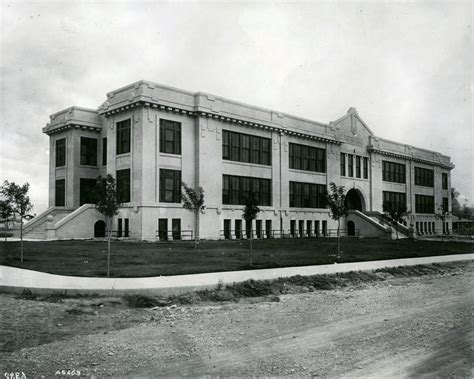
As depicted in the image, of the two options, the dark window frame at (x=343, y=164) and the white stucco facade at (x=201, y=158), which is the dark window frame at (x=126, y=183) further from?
the dark window frame at (x=343, y=164)

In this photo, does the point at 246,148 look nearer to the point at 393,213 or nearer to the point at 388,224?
the point at 393,213

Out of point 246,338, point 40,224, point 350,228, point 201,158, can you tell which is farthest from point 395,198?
point 246,338

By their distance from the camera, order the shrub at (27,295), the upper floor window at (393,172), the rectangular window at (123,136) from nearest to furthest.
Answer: the shrub at (27,295)
the rectangular window at (123,136)
the upper floor window at (393,172)

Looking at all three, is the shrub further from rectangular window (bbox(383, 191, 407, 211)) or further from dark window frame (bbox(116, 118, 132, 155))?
rectangular window (bbox(383, 191, 407, 211))

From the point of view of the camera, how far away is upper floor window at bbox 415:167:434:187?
59.8 m

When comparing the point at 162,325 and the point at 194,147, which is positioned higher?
the point at 194,147

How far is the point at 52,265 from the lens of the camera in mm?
15914

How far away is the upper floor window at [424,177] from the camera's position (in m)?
59.8

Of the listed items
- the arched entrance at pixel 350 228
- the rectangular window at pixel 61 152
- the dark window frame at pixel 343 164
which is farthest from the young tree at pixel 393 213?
the rectangular window at pixel 61 152

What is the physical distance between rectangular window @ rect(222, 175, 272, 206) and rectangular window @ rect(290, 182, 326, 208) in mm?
3470

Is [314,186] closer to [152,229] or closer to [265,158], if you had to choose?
[265,158]

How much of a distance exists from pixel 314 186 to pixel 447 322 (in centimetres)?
3597

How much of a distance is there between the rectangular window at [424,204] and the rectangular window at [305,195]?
67.2 ft

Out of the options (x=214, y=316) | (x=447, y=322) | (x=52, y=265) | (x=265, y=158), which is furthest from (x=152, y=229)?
(x=447, y=322)
